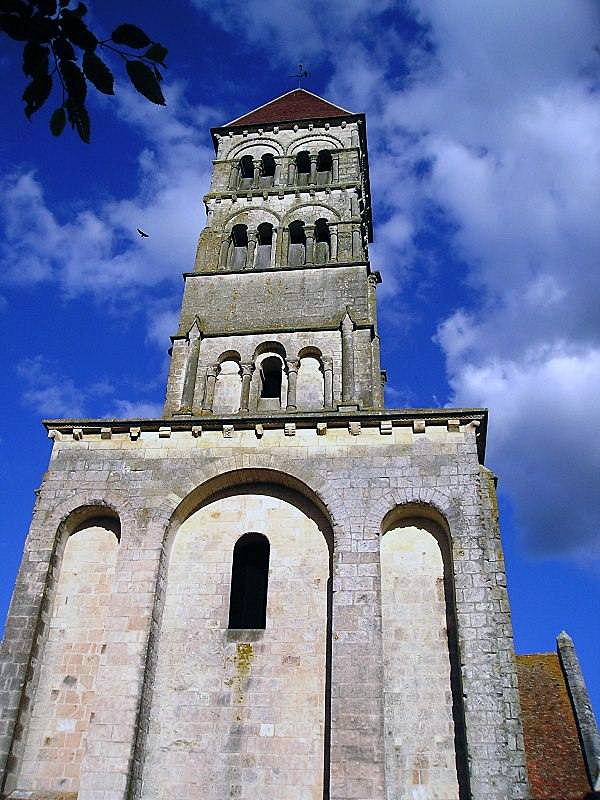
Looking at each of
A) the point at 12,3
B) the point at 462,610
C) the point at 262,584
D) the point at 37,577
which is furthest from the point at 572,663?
the point at 12,3

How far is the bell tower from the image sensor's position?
17.7m

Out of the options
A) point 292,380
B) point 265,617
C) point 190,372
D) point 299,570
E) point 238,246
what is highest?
point 238,246

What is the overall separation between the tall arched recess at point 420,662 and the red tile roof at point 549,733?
2.94 m

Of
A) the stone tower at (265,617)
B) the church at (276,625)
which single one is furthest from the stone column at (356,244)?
the stone tower at (265,617)

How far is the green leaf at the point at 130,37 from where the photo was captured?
11.3 ft

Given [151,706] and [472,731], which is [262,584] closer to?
[151,706]

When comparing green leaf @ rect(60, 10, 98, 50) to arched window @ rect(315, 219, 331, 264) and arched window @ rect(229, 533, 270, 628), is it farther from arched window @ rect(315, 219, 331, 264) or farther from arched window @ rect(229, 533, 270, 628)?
arched window @ rect(315, 219, 331, 264)

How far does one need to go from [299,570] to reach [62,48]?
10057 mm

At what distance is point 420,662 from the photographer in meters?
11.3

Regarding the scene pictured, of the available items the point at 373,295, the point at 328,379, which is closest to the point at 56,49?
the point at 328,379

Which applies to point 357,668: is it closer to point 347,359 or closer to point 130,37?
point 347,359

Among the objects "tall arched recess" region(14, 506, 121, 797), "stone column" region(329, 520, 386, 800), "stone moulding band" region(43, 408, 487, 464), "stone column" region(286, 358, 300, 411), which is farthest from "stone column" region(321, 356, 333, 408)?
"tall arched recess" region(14, 506, 121, 797)

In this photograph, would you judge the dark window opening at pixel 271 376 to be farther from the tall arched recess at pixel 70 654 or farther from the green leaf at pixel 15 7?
the green leaf at pixel 15 7

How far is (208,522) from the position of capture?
13.2 m
